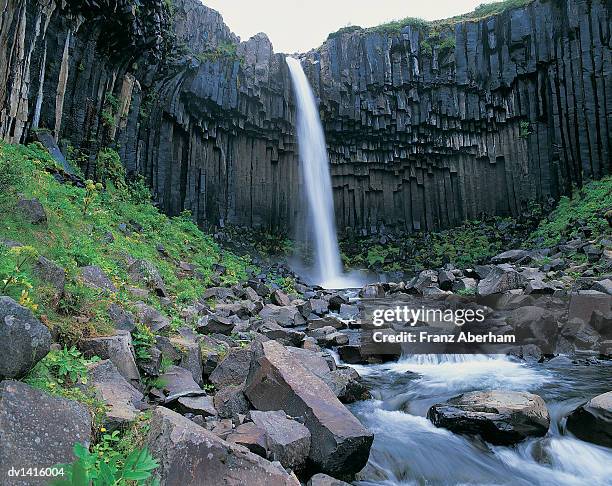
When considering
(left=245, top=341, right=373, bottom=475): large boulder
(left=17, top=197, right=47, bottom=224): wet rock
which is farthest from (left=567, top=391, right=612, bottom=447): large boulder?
(left=17, top=197, right=47, bottom=224): wet rock

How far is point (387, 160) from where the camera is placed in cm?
2680

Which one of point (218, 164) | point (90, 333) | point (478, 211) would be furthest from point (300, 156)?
point (90, 333)

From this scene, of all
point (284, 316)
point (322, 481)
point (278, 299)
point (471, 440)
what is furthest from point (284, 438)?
point (278, 299)

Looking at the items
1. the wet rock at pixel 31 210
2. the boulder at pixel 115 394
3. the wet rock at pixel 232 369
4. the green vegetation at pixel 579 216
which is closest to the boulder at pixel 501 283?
the green vegetation at pixel 579 216

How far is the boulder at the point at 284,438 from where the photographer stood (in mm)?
3412

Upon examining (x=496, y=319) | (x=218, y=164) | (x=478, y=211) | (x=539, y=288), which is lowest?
(x=496, y=319)

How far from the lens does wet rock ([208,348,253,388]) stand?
5.01 m

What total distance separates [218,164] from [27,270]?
20.4m

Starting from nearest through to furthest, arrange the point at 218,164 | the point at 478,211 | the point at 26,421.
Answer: the point at 26,421 < the point at 218,164 < the point at 478,211

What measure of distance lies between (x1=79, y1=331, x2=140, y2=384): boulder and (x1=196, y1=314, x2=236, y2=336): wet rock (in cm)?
306

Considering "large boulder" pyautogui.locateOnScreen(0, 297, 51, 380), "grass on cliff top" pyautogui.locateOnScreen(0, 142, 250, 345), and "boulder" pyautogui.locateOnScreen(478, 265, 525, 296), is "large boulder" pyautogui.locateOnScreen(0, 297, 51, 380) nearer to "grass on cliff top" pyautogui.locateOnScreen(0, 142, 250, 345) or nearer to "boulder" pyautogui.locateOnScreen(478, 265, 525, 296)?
"grass on cliff top" pyautogui.locateOnScreen(0, 142, 250, 345)

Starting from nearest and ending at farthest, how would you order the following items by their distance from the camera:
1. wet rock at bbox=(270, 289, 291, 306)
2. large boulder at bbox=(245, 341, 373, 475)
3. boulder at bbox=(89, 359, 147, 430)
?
boulder at bbox=(89, 359, 147, 430) < large boulder at bbox=(245, 341, 373, 475) < wet rock at bbox=(270, 289, 291, 306)

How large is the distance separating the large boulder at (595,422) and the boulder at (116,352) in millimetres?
4924

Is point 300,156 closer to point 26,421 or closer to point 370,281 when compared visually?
point 370,281
